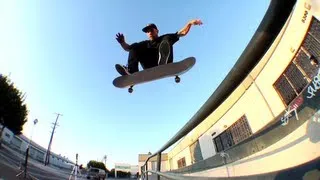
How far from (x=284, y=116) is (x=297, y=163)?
24cm

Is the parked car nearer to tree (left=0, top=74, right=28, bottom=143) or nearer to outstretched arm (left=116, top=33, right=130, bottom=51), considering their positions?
tree (left=0, top=74, right=28, bottom=143)

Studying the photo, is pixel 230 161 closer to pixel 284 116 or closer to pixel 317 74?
pixel 284 116

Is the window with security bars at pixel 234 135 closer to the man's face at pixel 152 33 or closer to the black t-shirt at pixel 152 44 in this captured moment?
the black t-shirt at pixel 152 44

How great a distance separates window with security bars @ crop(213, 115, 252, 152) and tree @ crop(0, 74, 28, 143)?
39.1 metres

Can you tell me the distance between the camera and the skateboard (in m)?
6.16

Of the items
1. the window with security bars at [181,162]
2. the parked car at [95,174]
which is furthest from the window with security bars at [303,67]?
the parked car at [95,174]

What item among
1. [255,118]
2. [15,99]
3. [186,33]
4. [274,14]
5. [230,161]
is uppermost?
[15,99]

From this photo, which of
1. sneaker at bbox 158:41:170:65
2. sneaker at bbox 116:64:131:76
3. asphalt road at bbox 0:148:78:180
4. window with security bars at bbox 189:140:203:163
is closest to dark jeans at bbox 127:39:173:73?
sneaker at bbox 116:64:131:76

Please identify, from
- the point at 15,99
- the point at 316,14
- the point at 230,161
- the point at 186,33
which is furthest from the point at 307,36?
the point at 15,99

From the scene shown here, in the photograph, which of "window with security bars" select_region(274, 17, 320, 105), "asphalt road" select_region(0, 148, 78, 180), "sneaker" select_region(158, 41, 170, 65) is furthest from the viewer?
"asphalt road" select_region(0, 148, 78, 180)

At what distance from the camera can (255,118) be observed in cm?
164

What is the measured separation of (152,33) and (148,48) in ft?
1.20

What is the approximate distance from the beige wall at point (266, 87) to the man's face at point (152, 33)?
4692mm

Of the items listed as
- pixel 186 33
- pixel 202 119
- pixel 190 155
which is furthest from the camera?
pixel 186 33
